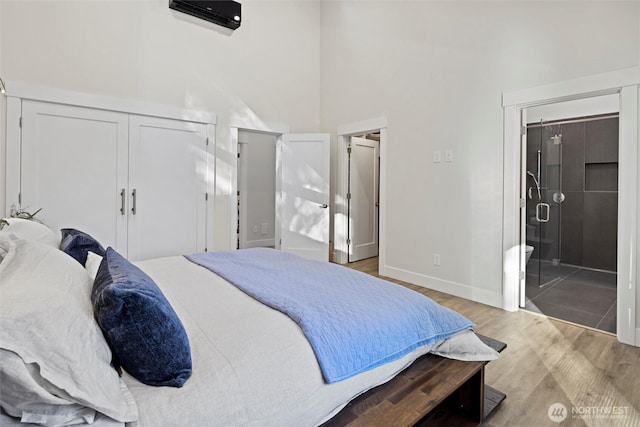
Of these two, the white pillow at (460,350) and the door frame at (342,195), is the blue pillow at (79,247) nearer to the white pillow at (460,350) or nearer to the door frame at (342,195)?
the white pillow at (460,350)

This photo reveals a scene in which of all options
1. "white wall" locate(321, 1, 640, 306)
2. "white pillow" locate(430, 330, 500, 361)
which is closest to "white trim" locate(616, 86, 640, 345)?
"white wall" locate(321, 1, 640, 306)

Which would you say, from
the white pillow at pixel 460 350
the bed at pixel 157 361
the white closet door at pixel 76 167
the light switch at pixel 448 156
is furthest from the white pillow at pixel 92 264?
the light switch at pixel 448 156

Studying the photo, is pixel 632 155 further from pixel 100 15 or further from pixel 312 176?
pixel 100 15

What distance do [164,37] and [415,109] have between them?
312 cm

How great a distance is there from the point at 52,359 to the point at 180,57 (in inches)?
161

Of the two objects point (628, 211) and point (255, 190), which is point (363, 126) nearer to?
point (255, 190)

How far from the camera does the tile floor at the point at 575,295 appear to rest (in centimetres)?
294

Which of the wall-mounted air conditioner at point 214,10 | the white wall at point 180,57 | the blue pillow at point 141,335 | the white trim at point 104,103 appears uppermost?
the wall-mounted air conditioner at point 214,10

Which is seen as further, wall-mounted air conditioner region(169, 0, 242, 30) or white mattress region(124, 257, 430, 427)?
wall-mounted air conditioner region(169, 0, 242, 30)

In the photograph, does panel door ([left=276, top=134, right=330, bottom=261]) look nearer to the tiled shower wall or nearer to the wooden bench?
the tiled shower wall

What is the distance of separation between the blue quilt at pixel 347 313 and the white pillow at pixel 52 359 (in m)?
0.59

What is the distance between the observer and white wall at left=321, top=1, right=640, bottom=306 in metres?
2.71

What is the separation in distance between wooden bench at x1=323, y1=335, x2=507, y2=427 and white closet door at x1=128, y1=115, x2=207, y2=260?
340 centimetres

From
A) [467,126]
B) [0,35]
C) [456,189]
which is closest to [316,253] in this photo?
[456,189]
